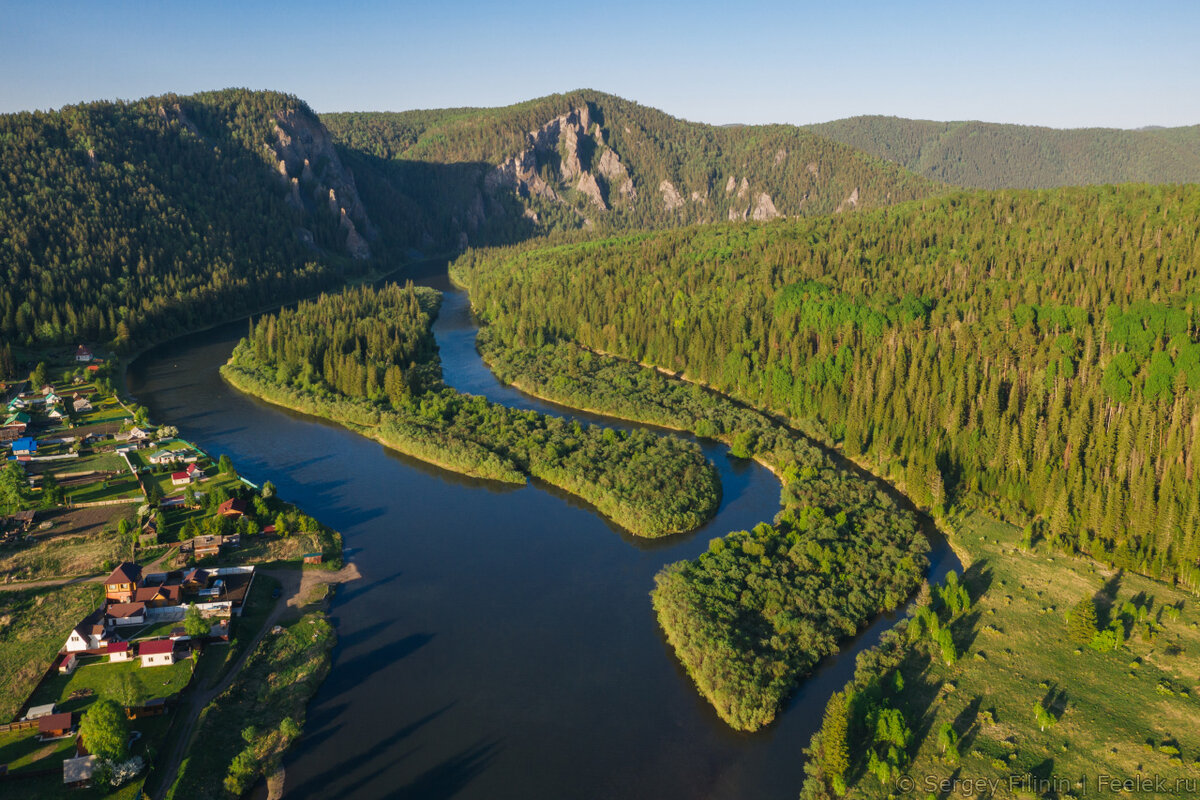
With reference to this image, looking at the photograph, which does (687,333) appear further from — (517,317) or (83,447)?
(83,447)

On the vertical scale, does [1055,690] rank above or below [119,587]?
below

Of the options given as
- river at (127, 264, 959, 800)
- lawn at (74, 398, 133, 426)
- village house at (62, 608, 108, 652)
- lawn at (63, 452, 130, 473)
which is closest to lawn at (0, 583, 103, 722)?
village house at (62, 608, 108, 652)

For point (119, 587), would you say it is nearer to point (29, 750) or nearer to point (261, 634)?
point (261, 634)

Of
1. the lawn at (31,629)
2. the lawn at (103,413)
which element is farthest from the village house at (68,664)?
the lawn at (103,413)

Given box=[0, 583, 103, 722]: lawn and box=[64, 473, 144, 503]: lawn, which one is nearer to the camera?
box=[0, 583, 103, 722]: lawn

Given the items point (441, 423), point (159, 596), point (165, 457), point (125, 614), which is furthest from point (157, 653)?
point (441, 423)

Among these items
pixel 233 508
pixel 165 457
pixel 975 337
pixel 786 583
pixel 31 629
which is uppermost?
pixel 975 337

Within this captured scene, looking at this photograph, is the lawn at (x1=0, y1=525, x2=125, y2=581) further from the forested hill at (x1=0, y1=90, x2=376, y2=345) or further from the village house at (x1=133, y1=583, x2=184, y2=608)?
the forested hill at (x1=0, y1=90, x2=376, y2=345)
